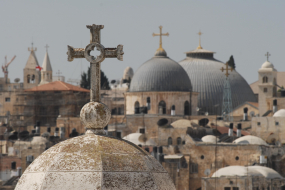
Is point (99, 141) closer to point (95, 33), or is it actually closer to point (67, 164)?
point (67, 164)

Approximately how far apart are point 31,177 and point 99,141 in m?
0.61

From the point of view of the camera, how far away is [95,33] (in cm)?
693

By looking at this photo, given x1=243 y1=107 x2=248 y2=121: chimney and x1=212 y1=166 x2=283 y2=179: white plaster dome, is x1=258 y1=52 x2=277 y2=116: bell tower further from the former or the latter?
x1=212 y1=166 x2=283 y2=179: white plaster dome

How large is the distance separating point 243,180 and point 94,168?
36441 millimetres

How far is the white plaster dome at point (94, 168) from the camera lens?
6453 millimetres

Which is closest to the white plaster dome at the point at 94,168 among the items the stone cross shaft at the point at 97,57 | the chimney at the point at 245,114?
the stone cross shaft at the point at 97,57

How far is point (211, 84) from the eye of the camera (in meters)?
71.5

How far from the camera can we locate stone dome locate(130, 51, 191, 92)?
207 ft

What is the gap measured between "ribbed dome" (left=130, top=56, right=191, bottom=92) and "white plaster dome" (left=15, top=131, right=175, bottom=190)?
183 feet

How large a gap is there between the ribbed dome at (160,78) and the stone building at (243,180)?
19.6 m

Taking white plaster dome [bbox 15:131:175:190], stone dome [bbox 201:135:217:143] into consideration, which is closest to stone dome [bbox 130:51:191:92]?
stone dome [bbox 201:135:217:143]

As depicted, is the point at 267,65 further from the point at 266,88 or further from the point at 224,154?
the point at 224,154

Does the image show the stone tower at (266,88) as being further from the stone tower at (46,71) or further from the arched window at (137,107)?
the stone tower at (46,71)

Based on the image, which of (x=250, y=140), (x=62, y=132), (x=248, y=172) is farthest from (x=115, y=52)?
(x=62, y=132)
